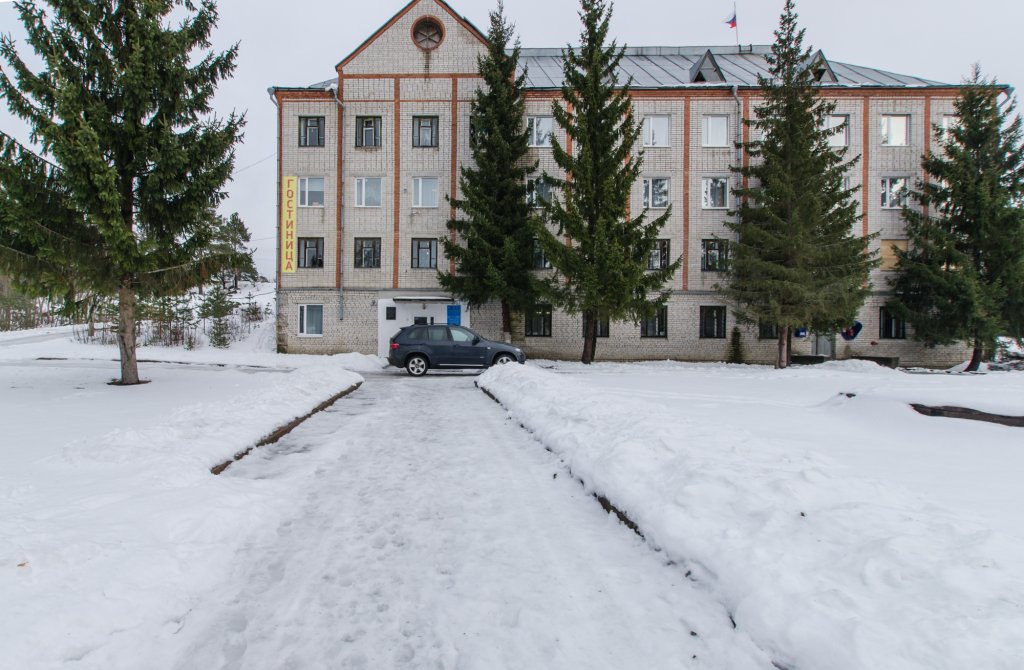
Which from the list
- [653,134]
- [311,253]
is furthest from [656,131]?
[311,253]

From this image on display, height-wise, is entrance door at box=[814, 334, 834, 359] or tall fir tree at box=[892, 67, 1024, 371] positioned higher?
tall fir tree at box=[892, 67, 1024, 371]

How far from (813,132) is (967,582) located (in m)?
23.9

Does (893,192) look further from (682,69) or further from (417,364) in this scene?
(417,364)

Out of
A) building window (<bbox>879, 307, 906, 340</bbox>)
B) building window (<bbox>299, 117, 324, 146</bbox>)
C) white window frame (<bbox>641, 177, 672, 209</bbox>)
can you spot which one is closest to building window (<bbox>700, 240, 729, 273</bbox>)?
white window frame (<bbox>641, 177, 672, 209</bbox>)

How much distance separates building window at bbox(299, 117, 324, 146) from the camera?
27.0 metres

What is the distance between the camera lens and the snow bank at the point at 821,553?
2105 mm

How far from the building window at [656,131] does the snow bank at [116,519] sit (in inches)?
951

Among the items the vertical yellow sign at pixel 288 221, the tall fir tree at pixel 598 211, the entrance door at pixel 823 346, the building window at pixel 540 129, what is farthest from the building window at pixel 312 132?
the entrance door at pixel 823 346

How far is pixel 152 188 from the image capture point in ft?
39.8

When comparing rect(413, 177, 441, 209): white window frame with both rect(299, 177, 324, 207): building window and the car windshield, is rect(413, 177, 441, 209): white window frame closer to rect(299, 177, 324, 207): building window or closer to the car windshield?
rect(299, 177, 324, 207): building window

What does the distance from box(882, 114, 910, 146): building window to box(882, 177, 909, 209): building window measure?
1.83m

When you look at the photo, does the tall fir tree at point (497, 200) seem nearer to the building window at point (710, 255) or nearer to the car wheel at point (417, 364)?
the car wheel at point (417, 364)

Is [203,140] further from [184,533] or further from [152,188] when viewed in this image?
[184,533]

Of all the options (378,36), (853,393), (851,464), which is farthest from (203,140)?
(378,36)
